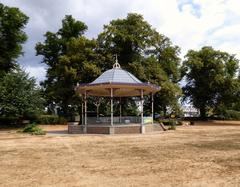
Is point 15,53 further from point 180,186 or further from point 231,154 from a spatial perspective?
point 180,186

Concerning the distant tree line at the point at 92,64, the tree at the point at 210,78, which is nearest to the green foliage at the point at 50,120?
the distant tree line at the point at 92,64

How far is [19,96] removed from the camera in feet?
128

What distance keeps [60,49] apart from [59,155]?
4434cm

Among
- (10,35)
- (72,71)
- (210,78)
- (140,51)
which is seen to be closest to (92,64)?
(72,71)

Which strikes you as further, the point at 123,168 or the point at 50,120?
the point at 50,120

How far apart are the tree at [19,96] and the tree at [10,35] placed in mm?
4714

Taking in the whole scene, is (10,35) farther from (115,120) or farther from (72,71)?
(115,120)

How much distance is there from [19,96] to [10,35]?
10.7 metres

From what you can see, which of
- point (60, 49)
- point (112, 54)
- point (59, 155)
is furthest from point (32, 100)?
point (59, 155)

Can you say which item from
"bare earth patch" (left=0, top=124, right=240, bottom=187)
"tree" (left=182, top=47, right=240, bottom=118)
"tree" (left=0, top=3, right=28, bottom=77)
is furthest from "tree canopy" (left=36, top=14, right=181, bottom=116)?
"bare earth patch" (left=0, top=124, right=240, bottom=187)

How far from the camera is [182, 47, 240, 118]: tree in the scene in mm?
56756

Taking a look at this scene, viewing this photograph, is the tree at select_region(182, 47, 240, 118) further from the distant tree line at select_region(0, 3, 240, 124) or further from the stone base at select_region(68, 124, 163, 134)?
the stone base at select_region(68, 124, 163, 134)

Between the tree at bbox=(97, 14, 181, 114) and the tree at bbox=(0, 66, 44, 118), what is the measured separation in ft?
34.1

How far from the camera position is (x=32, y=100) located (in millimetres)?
39969
